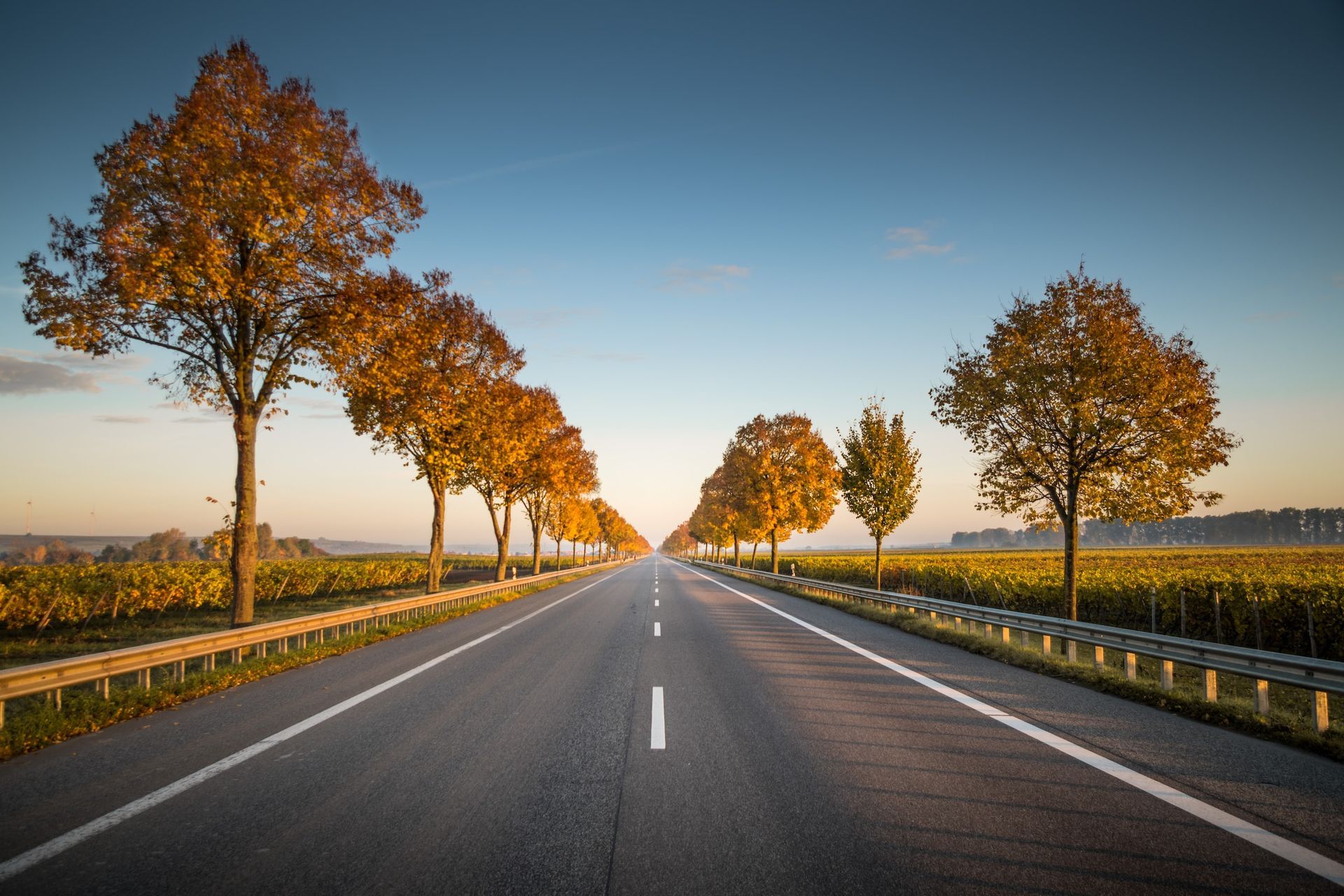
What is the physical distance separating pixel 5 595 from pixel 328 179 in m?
15.1

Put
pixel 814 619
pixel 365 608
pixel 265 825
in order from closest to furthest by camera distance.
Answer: pixel 265 825 < pixel 365 608 < pixel 814 619

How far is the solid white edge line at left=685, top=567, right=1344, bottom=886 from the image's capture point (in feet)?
10.2

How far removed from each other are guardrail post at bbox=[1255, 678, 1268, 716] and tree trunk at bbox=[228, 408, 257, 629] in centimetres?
1447

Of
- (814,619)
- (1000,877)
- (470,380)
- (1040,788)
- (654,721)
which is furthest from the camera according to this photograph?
(470,380)

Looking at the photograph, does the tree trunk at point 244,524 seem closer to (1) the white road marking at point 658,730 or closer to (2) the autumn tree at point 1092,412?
(1) the white road marking at point 658,730

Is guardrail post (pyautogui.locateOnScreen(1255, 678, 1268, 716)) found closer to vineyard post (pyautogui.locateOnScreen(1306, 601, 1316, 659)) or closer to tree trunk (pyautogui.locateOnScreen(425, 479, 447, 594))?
vineyard post (pyautogui.locateOnScreen(1306, 601, 1316, 659))

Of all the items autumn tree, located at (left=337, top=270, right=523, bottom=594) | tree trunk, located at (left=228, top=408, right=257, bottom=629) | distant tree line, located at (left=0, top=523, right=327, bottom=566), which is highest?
autumn tree, located at (left=337, top=270, right=523, bottom=594)

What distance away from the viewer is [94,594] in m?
17.9

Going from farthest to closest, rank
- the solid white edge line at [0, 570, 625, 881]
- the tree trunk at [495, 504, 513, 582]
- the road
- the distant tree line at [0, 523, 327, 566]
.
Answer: the distant tree line at [0, 523, 327, 566], the tree trunk at [495, 504, 513, 582], the solid white edge line at [0, 570, 625, 881], the road

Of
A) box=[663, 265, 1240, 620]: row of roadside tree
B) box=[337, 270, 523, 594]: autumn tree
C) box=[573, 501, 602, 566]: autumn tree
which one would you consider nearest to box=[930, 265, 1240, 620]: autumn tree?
box=[663, 265, 1240, 620]: row of roadside tree

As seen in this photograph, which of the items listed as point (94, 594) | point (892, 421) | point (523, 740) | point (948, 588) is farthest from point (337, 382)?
point (948, 588)

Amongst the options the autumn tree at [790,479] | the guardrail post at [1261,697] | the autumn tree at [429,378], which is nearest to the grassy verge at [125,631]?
the autumn tree at [429,378]

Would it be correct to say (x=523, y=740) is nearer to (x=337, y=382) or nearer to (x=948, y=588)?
(x=337, y=382)

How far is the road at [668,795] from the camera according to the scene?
305 centimetres
